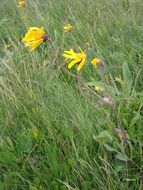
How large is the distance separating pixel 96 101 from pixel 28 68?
1.79 ft

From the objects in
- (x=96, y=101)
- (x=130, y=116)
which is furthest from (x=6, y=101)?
(x=130, y=116)

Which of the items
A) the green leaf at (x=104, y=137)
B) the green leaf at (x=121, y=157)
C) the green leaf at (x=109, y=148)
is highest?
the green leaf at (x=104, y=137)

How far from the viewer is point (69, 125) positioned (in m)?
1.61

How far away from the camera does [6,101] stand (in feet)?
6.05

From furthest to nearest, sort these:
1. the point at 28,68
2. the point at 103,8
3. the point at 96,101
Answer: the point at 103,8, the point at 28,68, the point at 96,101

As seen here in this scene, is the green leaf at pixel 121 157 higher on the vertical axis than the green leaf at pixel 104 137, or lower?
lower

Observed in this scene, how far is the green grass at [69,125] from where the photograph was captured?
140 centimetres

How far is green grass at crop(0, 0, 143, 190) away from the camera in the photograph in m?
1.40

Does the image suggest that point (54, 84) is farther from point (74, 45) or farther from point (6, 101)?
point (74, 45)

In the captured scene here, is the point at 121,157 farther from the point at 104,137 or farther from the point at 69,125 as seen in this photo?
the point at 69,125

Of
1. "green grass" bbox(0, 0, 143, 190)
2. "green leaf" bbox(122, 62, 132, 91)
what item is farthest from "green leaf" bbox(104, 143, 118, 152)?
"green leaf" bbox(122, 62, 132, 91)

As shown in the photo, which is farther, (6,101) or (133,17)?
(133,17)

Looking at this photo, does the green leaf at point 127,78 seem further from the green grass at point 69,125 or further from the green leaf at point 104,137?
the green leaf at point 104,137

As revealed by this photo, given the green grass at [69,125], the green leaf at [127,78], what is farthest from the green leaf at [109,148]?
the green leaf at [127,78]
